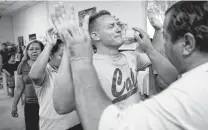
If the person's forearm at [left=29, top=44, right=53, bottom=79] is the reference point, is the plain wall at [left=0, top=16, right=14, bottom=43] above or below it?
above

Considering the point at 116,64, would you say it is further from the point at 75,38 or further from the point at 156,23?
the point at 75,38

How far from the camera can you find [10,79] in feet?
15.9

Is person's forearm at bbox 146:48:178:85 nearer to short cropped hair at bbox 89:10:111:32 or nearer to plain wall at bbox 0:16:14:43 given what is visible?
short cropped hair at bbox 89:10:111:32

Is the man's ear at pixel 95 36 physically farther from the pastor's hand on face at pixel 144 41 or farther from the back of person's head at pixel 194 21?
the back of person's head at pixel 194 21

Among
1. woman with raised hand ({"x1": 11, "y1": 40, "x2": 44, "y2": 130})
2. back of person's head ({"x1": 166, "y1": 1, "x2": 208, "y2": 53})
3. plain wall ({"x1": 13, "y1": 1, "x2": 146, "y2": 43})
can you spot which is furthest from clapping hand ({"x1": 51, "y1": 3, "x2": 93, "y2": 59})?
plain wall ({"x1": 13, "y1": 1, "x2": 146, "y2": 43})

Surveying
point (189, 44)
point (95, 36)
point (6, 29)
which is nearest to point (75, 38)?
point (189, 44)

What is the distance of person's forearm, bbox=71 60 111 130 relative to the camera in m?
0.45

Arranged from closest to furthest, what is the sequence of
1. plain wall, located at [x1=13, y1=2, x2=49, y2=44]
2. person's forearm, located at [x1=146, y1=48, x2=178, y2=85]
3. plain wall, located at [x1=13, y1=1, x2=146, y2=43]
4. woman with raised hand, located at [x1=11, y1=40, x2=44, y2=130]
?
person's forearm, located at [x1=146, y1=48, x2=178, y2=85] → woman with raised hand, located at [x1=11, y1=40, x2=44, y2=130] → plain wall, located at [x1=13, y1=1, x2=146, y2=43] → plain wall, located at [x1=13, y1=2, x2=49, y2=44]

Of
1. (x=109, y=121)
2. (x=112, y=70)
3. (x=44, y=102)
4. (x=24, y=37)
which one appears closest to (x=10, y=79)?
(x=24, y=37)

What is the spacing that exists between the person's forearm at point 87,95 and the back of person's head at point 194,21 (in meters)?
0.25

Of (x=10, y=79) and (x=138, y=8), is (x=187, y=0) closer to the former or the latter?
(x=138, y=8)

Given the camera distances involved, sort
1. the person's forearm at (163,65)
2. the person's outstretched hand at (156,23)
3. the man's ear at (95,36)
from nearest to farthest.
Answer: the person's forearm at (163,65), the person's outstretched hand at (156,23), the man's ear at (95,36)

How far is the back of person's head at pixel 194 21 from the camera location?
46 cm

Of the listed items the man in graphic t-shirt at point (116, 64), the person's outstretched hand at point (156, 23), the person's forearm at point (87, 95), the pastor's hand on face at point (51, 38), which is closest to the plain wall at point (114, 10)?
the pastor's hand on face at point (51, 38)
